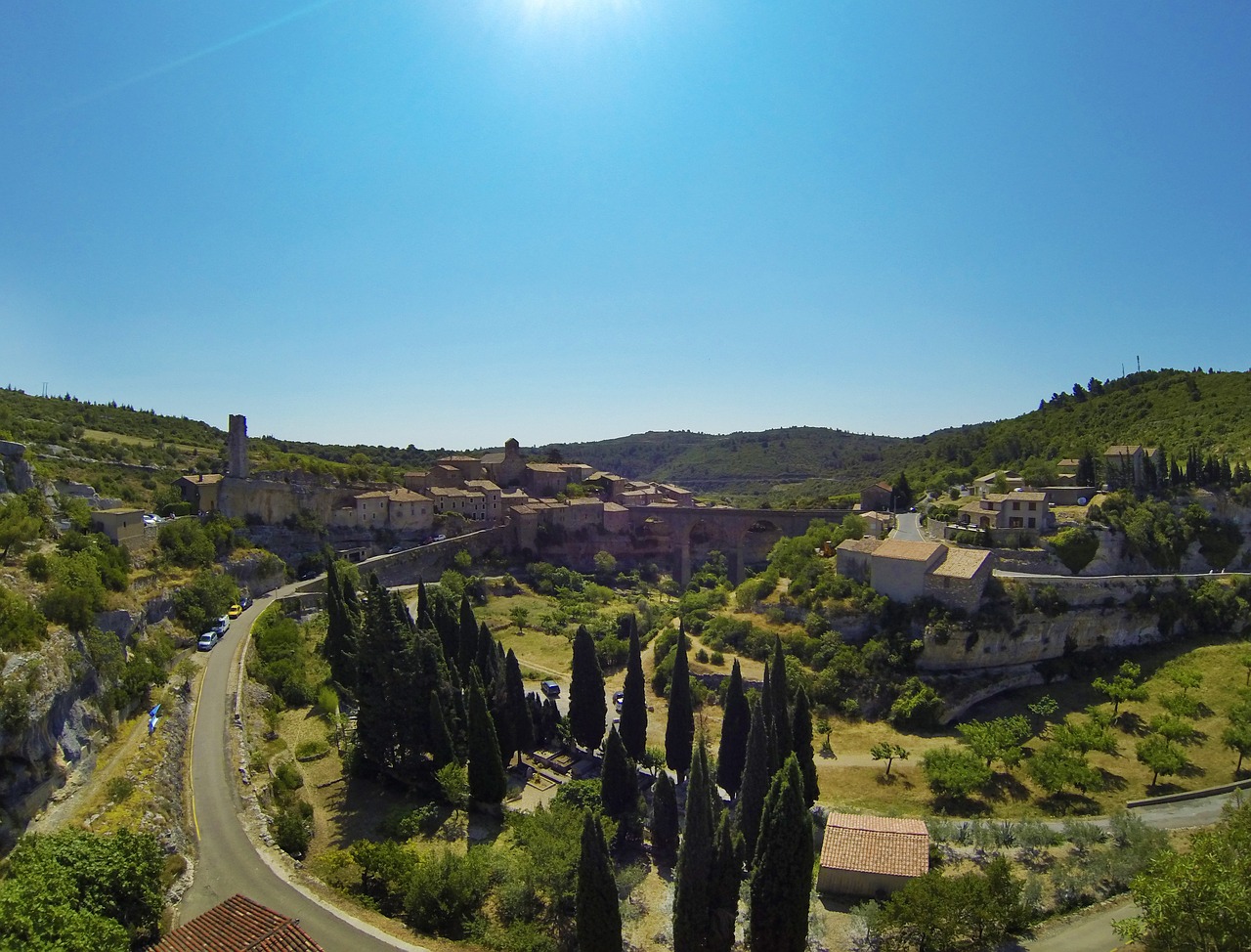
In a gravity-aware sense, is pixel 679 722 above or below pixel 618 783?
above

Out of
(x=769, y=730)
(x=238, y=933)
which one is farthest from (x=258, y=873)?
(x=769, y=730)

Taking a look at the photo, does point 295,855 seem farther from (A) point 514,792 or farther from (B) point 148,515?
(B) point 148,515

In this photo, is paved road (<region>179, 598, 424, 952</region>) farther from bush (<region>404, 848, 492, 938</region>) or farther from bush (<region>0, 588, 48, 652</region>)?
bush (<region>0, 588, 48, 652</region>)

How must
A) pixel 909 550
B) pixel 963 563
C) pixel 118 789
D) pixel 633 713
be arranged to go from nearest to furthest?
1. pixel 118 789
2. pixel 633 713
3. pixel 963 563
4. pixel 909 550

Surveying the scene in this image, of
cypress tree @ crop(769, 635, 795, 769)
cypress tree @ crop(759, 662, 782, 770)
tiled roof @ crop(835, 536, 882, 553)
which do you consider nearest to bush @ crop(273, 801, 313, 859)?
cypress tree @ crop(759, 662, 782, 770)

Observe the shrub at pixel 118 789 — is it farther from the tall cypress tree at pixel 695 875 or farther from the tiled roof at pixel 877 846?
the tiled roof at pixel 877 846

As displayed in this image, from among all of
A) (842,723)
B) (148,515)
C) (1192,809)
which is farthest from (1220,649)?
(148,515)

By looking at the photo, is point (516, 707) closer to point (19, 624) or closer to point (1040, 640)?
point (19, 624)
